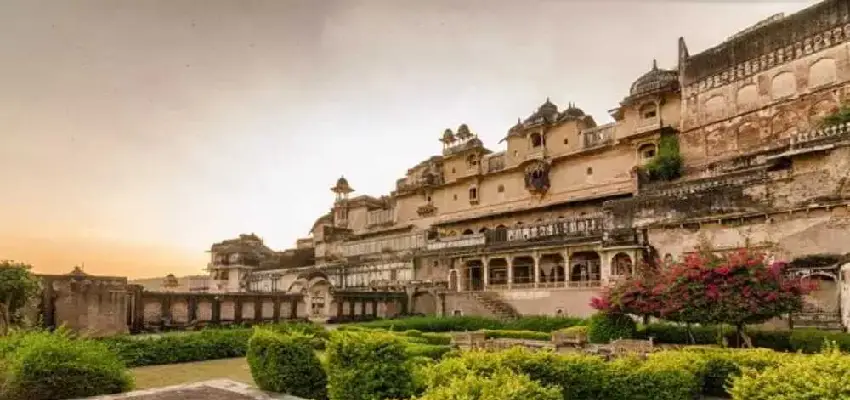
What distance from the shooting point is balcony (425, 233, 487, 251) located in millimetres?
42406

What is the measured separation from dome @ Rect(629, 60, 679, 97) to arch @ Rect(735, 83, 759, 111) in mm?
4900

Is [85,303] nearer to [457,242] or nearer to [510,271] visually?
[510,271]

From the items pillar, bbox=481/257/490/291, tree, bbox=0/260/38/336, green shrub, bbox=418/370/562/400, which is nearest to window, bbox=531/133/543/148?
pillar, bbox=481/257/490/291

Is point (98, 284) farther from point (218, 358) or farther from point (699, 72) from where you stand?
point (699, 72)

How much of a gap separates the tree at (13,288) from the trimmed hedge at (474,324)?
49.6 ft

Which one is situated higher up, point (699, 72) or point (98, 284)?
point (699, 72)

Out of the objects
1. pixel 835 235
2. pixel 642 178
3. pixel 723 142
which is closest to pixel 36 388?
pixel 835 235

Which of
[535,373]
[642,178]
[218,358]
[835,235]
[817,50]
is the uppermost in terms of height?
[817,50]

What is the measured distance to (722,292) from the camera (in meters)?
19.5

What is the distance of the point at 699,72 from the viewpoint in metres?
40.5

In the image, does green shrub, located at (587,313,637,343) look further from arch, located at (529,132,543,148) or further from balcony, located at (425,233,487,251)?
arch, located at (529,132,543,148)

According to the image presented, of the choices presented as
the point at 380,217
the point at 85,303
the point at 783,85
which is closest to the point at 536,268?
the point at 783,85

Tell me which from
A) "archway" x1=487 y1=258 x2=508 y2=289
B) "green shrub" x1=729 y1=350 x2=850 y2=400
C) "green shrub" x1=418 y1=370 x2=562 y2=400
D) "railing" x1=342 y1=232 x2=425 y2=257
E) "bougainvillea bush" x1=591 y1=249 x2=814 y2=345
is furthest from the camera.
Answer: "railing" x1=342 y1=232 x2=425 y2=257

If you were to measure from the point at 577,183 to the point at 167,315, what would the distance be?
31.9m
